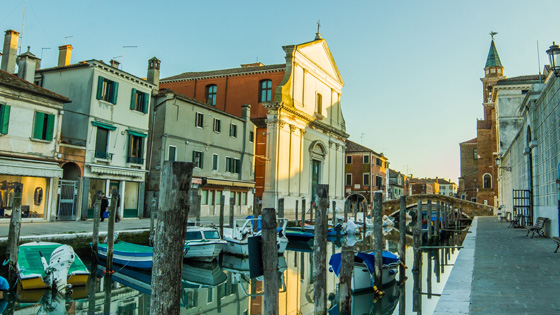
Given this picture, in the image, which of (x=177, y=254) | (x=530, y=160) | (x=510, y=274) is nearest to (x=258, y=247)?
(x=177, y=254)

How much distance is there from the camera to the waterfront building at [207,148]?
21.7m

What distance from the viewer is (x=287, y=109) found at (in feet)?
101

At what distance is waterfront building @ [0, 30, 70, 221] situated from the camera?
50.2 ft

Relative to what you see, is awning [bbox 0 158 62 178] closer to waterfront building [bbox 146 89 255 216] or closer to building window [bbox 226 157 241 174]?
waterfront building [bbox 146 89 255 216]

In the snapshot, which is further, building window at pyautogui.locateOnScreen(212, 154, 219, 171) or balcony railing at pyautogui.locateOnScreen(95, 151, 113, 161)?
building window at pyautogui.locateOnScreen(212, 154, 219, 171)

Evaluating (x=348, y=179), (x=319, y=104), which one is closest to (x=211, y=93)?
(x=319, y=104)

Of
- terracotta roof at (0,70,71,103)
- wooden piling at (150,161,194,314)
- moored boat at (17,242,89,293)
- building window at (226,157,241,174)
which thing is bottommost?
moored boat at (17,242,89,293)

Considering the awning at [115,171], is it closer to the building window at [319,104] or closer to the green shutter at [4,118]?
the green shutter at [4,118]

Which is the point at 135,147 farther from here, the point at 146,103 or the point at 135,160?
the point at 146,103

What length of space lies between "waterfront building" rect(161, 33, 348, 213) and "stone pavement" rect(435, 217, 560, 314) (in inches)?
817

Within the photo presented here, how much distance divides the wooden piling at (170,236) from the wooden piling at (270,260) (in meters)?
1.29

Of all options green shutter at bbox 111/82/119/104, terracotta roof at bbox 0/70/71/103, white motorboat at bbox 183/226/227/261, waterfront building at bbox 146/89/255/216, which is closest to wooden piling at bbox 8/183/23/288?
white motorboat at bbox 183/226/227/261

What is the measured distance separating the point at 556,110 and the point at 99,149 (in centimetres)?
1673

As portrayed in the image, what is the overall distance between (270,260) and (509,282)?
4083 millimetres
